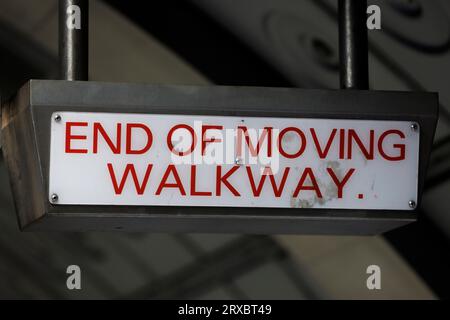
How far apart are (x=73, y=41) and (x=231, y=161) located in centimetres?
64

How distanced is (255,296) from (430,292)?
11.2 feet

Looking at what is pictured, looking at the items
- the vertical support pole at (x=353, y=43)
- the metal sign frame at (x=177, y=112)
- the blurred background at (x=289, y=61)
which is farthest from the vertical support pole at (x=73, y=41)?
the blurred background at (x=289, y=61)

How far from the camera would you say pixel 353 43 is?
3.86 metres

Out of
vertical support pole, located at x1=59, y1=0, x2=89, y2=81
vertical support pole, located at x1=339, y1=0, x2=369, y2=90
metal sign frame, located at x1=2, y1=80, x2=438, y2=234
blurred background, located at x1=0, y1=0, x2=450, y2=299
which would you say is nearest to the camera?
metal sign frame, located at x1=2, y1=80, x2=438, y2=234

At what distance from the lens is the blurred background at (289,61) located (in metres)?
6.37

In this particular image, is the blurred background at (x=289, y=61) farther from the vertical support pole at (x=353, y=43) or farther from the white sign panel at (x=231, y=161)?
the white sign panel at (x=231, y=161)

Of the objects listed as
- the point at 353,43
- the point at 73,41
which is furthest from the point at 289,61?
the point at 73,41

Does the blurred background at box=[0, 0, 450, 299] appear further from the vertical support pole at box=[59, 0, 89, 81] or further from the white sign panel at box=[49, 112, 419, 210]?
the vertical support pole at box=[59, 0, 89, 81]

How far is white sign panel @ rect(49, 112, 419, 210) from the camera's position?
3.54m

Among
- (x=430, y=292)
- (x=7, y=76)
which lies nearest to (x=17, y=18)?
(x=7, y=76)

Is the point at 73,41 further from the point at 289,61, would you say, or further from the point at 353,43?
the point at 289,61

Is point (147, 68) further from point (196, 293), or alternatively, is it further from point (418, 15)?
point (196, 293)

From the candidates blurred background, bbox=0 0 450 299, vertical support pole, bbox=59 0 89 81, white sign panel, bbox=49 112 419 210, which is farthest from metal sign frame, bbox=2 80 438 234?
blurred background, bbox=0 0 450 299

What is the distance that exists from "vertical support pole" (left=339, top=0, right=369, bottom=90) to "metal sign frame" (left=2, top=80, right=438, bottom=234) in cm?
20
